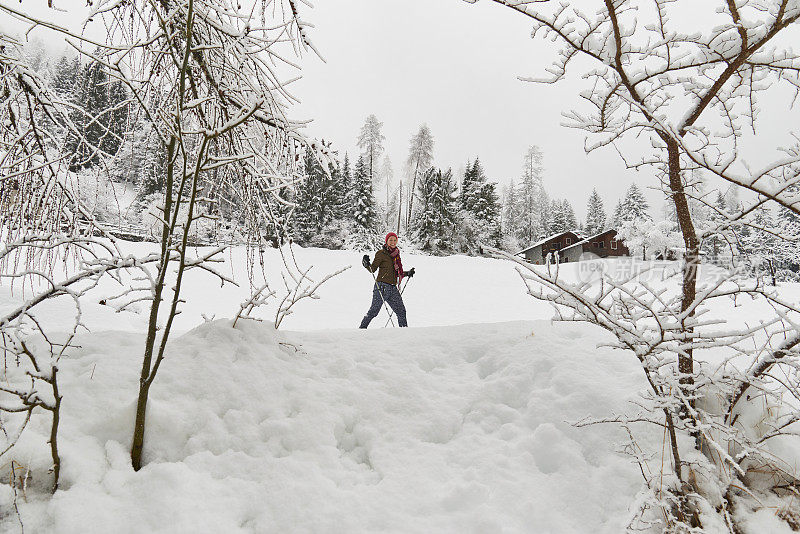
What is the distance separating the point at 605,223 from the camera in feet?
153

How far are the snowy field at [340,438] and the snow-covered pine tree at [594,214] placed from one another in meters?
50.6

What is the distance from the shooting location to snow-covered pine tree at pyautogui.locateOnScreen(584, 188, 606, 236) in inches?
1896

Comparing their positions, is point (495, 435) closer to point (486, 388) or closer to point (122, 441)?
point (486, 388)

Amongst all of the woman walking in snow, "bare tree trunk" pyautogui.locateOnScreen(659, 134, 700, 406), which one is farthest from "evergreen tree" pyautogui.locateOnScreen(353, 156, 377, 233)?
"bare tree trunk" pyautogui.locateOnScreen(659, 134, 700, 406)

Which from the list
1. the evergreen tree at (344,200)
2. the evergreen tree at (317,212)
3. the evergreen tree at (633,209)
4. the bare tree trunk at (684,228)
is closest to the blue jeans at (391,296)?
the bare tree trunk at (684,228)

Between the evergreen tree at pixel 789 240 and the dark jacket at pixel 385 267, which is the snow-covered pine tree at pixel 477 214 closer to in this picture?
the evergreen tree at pixel 789 240

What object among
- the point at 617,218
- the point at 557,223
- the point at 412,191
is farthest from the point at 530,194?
the point at 412,191

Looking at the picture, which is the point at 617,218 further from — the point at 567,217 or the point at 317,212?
the point at 317,212

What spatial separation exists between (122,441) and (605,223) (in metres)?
52.0

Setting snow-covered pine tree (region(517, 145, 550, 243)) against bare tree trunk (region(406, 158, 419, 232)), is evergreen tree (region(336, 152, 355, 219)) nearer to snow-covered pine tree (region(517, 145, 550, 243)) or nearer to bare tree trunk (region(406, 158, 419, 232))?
bare tree trunk (region(406, 158, 419, 232))

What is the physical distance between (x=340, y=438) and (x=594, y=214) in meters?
54.3

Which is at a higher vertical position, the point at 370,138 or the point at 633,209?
the point at 370,138

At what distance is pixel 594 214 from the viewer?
49.8 m

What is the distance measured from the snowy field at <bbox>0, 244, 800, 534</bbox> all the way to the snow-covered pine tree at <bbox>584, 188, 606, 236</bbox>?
1991 inches
